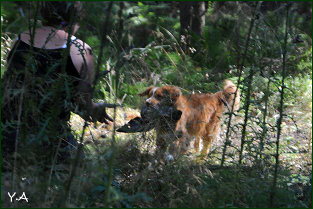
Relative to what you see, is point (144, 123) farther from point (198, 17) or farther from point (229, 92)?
point (198, 17)

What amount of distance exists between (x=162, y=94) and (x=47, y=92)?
9.41 ft

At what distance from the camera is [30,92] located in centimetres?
327

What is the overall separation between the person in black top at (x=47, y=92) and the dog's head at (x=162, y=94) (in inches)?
70.1

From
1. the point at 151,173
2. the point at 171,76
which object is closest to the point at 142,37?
the point at 171,76

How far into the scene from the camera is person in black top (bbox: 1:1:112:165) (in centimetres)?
293

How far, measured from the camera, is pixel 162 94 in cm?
586

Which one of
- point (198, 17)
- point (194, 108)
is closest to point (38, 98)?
point (194, 108)

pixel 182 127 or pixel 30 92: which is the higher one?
pixel 182 127

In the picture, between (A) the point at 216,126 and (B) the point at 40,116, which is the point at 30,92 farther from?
(A) the point at 216,126

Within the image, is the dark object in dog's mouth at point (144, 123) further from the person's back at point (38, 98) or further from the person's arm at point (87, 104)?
the person's back at point (38, 98)

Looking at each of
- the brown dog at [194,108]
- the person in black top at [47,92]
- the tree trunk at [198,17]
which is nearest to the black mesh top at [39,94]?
the person in black top at [47,92]

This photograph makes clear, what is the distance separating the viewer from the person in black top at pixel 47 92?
9.61ft

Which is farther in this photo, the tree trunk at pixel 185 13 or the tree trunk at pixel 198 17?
the tree trunk at pixel 198 17

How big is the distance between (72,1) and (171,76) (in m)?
2.17
